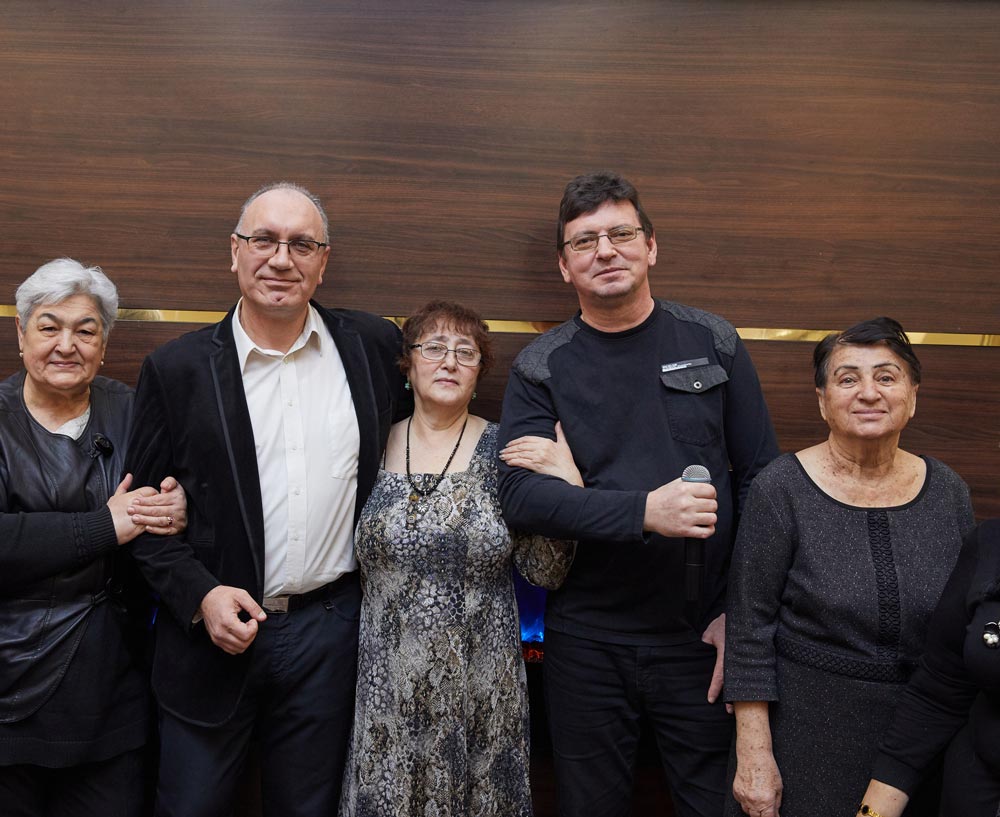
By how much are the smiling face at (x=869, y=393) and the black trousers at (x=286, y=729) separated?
1.32 metres

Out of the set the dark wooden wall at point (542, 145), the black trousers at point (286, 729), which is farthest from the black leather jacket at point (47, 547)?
the dark wooden wall at point (542, 145)

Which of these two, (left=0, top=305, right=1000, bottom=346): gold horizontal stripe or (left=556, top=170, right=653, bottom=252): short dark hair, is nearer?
(left=556, top=170, right=653, bottom=252): short dark hair

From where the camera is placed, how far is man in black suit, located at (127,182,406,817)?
2020 mm

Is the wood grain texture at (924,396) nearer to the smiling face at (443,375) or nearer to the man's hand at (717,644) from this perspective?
the smiling face at (443,375)

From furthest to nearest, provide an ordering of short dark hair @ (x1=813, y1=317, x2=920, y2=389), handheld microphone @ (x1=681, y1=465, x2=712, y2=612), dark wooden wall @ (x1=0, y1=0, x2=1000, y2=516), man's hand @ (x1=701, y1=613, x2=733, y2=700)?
dark wooden wall @ (x1=0, y1=0, x2=1000, y2=516)
man's hand @ (x1=701, y1=613, x2=733, y2=700)
short dark hair @ (x1=813, y1=317, x2=920, y2=389)
handheld microphone @ (x1=681, y1=465, x2=712, y2=612)

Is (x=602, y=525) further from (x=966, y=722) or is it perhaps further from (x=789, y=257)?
(x=789, y=257)

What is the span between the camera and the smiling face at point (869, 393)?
1.76 metres

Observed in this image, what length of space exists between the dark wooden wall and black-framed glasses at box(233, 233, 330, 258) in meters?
0.42

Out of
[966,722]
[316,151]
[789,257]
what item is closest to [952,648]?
[966,722]

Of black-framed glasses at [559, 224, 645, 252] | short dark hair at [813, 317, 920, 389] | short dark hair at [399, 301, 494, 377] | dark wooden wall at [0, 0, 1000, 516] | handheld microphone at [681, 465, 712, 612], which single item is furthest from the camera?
dark wooden wall at [0, 0, 1000, 516]

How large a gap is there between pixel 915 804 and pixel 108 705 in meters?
1.94

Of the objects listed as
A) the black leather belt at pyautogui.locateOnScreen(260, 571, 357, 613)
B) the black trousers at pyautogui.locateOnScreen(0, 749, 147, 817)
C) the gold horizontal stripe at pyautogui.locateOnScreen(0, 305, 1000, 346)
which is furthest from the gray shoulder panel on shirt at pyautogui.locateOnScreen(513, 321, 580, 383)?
the black trousers at pyautogui.locateOnScreen(0, 749, 147, 817)

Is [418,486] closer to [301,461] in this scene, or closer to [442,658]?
[301,461]

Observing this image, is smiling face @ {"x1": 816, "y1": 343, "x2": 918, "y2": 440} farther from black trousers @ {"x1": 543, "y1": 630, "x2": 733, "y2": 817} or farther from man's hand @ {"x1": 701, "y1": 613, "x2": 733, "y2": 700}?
black trousers @ {"x1": 543, "y1": 630, "x2": 733, "y2": 817}
